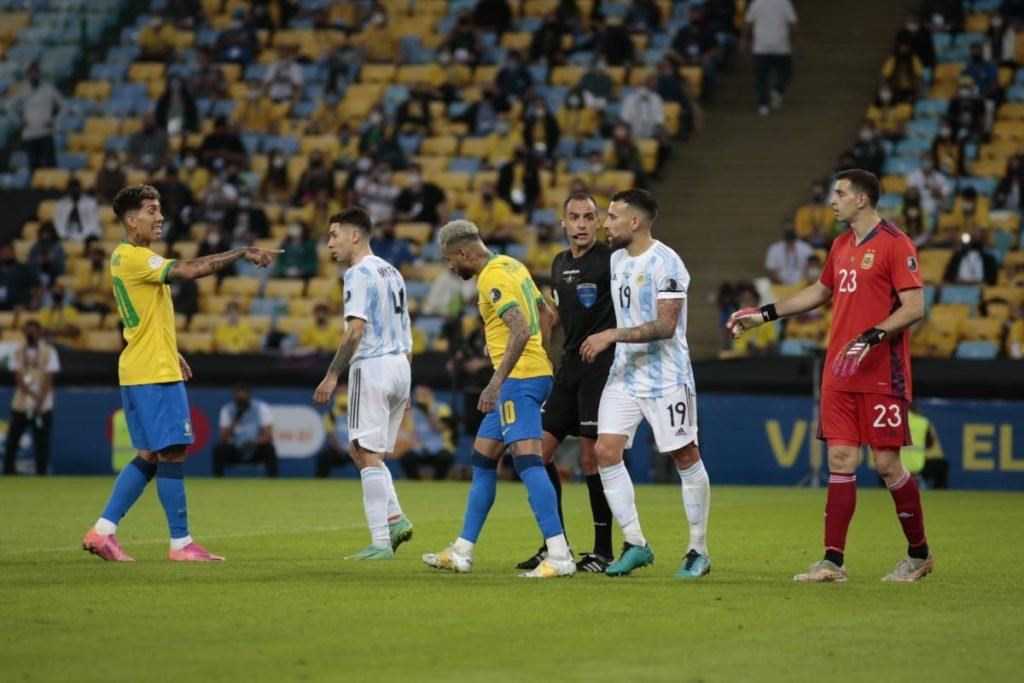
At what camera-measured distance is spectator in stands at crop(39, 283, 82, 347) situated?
26.3 m

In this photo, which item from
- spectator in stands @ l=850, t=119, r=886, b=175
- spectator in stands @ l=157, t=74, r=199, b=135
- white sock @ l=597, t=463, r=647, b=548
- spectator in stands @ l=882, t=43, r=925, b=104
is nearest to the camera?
white sock @ l=597, t=463, r=647, b=548

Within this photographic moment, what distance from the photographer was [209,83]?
3141 cm

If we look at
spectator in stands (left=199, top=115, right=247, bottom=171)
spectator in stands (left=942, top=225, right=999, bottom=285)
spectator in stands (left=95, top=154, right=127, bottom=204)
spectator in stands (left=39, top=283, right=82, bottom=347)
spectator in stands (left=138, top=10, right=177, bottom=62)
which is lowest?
spectator in stands (left=39, top=283, right=82, bottom=347)

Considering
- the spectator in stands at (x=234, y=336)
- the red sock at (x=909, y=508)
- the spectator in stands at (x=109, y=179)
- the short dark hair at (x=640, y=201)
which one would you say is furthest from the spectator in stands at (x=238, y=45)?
the red sock at (x=909, y=508)

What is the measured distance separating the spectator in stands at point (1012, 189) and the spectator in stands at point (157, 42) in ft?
51.6

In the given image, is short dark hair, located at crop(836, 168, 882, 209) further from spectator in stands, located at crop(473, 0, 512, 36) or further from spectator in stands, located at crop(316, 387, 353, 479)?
spectator in stands, located at crop(473, 0, 512, 36)

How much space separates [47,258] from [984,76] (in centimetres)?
1453

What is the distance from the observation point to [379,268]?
38.2 ft

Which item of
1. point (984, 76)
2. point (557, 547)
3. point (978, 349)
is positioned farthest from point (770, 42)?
point (557, 547)

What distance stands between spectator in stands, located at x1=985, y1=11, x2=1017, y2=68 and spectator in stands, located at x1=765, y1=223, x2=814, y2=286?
5257mm

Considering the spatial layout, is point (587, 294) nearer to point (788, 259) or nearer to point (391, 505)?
point (391, 505)

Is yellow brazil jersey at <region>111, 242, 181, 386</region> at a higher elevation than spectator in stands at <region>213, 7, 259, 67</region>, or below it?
below

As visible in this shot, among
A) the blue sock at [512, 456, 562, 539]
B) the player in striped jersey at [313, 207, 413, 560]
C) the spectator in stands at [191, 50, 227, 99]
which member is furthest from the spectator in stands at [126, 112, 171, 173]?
the blue sock at [512, 456, 562, 539]

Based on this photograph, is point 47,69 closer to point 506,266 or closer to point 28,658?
point 506,266
